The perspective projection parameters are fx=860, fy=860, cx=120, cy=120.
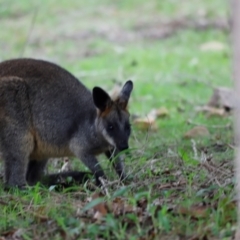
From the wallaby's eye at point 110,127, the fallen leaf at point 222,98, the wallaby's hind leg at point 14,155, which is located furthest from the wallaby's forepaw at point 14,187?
the fallen leaf at point 222,98

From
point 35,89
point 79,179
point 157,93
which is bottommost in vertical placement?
point 157,93

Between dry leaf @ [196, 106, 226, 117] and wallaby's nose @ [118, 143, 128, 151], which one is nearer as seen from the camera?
wallaby's nose @ [118, 143, 128, 151]

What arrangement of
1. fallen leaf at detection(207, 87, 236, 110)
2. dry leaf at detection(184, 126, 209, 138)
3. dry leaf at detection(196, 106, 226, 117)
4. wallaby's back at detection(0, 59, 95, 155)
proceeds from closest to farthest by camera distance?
wallaby's back at detection(0, 59, 95, 155)
dry leaf at detection(184, 126, 209, 138)
dry leaf at detection(196, 106, 226, 117)
fallen leaf at detection(207, 87, 236, 110)

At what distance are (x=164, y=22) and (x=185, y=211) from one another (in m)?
10.8

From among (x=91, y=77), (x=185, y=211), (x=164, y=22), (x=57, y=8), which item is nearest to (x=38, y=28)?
(x=57, y=8)

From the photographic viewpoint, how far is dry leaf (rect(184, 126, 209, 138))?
8555 millimetres

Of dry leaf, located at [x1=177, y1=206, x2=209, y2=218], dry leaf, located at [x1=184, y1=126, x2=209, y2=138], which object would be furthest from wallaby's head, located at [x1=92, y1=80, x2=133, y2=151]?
dry leaf, located at [x1=184, y1=126, x2=209, y2=138]

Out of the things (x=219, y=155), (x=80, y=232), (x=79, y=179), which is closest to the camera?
(x=80, y=232)

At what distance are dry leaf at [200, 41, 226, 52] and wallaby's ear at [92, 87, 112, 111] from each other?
24.3 ft

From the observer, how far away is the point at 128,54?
13609 millimetres

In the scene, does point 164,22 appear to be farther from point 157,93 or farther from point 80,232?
point 80,232

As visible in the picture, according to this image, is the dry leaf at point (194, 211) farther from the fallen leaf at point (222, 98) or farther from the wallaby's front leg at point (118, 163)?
the fallen leaf at point (222, 98)

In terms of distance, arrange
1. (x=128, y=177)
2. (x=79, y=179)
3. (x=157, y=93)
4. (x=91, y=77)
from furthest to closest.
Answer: (x=91, y=77) → (x=157, y=93) → (x=79, y=179) → (x=128, y=177)

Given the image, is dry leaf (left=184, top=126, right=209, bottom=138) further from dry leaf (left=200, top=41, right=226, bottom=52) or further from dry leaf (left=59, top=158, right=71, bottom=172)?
dry leaf (left=200, top=41, right=226, bottom=52)
